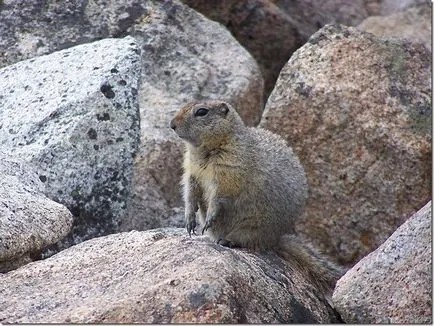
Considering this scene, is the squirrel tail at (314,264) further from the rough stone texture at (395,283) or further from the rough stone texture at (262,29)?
the rough stone texture at (262,29)

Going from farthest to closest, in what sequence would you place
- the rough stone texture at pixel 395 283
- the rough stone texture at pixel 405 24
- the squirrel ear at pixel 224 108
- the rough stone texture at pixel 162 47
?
the rough stone texture at pixel 405 24 → the rough stone texture at pixel 162 47 → the squirrel ear at pixel 224 108 → the rough stone texture at pixel 395 283

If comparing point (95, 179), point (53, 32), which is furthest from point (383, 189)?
point (53, 32)

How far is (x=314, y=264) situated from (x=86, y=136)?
6.91 ft

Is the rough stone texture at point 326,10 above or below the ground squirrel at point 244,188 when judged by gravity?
below

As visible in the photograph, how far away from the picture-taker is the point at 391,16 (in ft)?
44.9

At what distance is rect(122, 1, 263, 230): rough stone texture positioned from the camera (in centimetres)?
1008

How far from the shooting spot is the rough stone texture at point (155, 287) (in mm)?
6133

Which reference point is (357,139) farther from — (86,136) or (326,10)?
(326,10)

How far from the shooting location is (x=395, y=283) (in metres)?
6.86

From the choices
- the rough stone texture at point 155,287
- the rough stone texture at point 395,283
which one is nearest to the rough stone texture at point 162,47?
the rough stone texture at point 155,287

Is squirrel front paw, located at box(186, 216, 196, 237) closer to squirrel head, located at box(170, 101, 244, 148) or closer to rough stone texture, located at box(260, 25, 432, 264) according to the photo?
squirrel head, located at box(170, 101, 244, 148)

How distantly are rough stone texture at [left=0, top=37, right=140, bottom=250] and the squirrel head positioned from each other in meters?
0.40

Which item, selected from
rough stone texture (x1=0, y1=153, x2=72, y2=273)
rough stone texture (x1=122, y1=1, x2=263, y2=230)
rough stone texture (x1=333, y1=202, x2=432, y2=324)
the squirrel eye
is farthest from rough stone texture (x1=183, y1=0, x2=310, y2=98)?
rough stone texture (x1=333, y1=202, x2=432, y2=324)

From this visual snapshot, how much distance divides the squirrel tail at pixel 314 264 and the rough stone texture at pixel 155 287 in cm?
59
